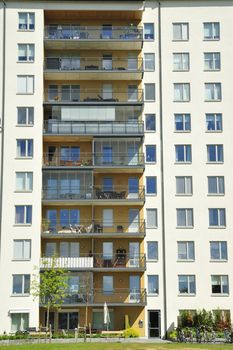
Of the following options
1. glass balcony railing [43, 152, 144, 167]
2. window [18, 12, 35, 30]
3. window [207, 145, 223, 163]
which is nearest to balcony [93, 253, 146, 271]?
glass balcony railing [43, 152, 144, 167]

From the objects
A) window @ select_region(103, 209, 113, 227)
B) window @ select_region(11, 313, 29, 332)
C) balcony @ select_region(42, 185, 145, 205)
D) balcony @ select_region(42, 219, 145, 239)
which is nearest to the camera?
window @ select_region(11, 313, 29, 332)

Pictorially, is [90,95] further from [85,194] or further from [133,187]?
[85,194]

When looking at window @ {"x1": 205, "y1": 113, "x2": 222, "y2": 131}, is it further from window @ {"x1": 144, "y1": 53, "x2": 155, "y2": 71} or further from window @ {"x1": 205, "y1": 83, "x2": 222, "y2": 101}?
window @ {"x1": 144, "y1": 53, "x2": 155, "y2": 71}

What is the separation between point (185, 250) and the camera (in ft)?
203

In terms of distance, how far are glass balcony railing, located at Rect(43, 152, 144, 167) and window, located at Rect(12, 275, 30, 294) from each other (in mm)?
10868

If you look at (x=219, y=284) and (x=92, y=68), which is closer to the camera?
(x=219, y=284)

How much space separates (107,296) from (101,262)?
10.5 ft

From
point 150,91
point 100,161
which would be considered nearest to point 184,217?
point 100,161

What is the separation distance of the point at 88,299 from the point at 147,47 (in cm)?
2573

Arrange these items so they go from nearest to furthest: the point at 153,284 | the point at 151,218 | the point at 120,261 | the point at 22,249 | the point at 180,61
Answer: the point at 22,249, the point at 153,284, the point at 120,261, the point at 151,218, the point at 180,61

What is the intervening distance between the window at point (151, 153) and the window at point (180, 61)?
834 cm

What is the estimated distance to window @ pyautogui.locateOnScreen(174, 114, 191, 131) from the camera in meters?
64.1

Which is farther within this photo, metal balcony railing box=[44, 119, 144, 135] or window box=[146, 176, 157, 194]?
window box=[146, 176, 157, 194]

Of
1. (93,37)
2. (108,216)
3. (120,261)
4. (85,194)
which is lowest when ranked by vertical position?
(120,261)
